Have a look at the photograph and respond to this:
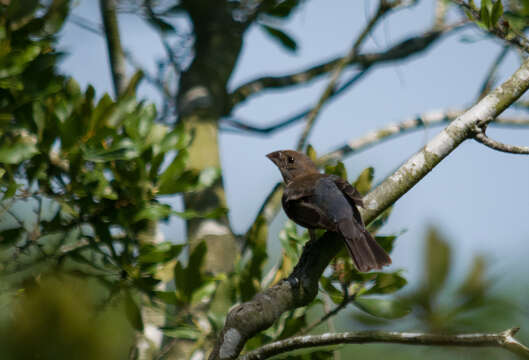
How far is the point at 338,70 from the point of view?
16.6ft

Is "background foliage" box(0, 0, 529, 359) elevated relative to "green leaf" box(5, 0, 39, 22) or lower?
lower

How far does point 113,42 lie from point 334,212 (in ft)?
8.99

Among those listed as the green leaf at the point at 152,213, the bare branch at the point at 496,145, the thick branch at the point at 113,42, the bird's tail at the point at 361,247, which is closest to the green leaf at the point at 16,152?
the green leaf at the point at 152,213

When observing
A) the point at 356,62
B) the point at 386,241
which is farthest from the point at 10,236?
the point at 356,62

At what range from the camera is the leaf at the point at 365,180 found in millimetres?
3453

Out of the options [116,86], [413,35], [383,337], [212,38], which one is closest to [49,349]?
[383,337]

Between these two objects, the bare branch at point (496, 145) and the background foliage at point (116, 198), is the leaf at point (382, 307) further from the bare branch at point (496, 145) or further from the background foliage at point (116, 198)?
the bare branch at point (496, 145)

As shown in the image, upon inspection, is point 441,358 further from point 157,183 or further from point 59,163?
point 59,163

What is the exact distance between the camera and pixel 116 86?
459 cm

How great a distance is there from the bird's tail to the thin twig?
5.94 ft

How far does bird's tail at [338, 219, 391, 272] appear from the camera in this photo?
2.77 meters

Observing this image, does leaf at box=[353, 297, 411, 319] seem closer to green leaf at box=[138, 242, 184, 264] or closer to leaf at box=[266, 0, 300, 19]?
green leaf at box=[138, 242, 184, 264]

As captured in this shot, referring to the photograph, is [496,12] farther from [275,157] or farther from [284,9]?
[284,9]

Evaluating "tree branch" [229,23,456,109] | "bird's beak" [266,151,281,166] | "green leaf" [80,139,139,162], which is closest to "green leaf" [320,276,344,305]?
"green leaf" [80,139,139,162]
